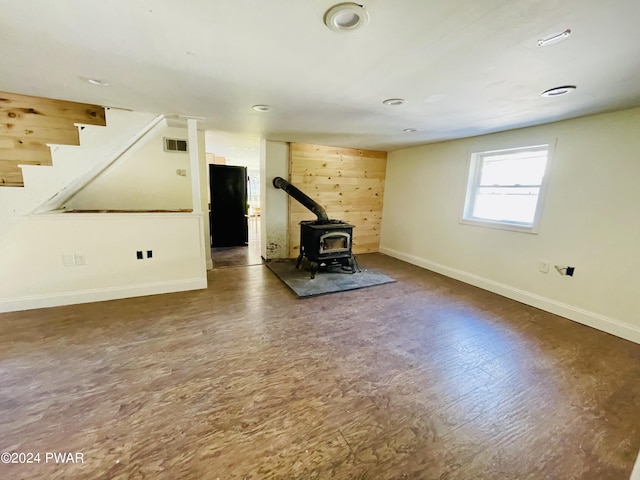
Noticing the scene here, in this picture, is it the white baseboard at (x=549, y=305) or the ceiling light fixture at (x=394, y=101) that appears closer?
the ceiling light fixture at (x=394, y=101)

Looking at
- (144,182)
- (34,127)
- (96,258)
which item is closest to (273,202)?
(144,182)

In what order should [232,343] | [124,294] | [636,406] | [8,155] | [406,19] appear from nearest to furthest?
[406,19] → [636,406] → [232,343] → [8,155] → [124,294]

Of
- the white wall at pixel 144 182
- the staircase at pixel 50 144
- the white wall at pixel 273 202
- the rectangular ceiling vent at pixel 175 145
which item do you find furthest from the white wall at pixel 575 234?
the staircase at pixel 50 144

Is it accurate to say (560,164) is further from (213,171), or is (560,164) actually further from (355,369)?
(213,171)

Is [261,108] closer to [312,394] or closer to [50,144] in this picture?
[50,144]

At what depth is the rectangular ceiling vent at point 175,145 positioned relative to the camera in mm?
3766

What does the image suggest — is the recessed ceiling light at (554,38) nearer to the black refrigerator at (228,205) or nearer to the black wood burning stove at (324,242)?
the black wood burning stove at (324,242)

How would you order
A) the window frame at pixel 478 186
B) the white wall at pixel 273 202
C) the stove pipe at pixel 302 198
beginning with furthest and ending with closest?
the white wall at pixel 273 202, the stove pipe at pixel 302 198, the window frame at pixel 478 186

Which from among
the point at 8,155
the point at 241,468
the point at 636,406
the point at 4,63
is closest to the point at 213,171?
the point at 8,155

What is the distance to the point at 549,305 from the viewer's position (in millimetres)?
3076

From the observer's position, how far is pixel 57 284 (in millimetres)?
2857

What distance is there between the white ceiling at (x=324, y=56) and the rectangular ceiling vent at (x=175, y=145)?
1.01 m

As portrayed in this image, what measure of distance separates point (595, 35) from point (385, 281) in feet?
10.0

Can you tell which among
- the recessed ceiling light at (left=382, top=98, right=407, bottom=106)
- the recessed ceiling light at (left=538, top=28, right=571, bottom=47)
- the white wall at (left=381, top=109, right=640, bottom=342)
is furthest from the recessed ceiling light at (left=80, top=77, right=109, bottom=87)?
the white wall at (left=381, top=109, right=640, bottom=342)
